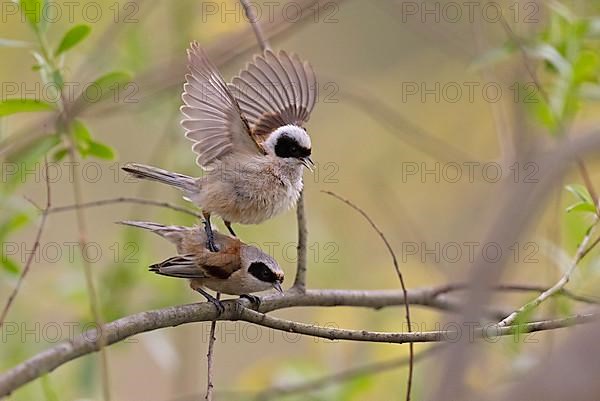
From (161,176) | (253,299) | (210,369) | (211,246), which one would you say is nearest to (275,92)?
(161,176)

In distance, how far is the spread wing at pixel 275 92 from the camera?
9.44 feet

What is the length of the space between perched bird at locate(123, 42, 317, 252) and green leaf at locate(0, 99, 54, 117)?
0.30 meters

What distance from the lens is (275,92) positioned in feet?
9.68

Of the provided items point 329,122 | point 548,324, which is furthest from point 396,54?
point 548,324

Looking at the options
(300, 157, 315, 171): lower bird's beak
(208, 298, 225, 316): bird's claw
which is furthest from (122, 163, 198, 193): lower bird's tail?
(208, 298, 225, 316): bird's claw

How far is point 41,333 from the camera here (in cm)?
426

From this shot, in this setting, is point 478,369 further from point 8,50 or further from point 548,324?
point 8,50

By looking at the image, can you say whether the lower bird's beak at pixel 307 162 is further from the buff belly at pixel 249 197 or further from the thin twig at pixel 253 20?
the thin twig at pixel 253 20

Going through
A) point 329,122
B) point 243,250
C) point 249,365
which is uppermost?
point 329,122

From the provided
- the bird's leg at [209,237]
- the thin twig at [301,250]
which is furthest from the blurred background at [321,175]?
the thin twig at [301,250]

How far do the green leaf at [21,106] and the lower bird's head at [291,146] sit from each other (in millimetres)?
722

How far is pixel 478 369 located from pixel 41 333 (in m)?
2.09

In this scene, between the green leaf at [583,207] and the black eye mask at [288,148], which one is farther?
the black eye mask at [288,148]

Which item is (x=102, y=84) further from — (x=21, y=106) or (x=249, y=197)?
(x=249, y=197)
